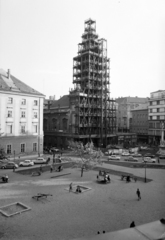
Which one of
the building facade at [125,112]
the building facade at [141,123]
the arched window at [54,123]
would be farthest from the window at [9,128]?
the building facade at [125,112]

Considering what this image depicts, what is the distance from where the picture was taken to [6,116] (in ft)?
151

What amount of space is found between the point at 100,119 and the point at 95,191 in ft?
154

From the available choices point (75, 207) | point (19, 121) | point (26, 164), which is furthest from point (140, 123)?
point (75, 207)

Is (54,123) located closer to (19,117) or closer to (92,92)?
(92,92)

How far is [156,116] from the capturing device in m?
77.9

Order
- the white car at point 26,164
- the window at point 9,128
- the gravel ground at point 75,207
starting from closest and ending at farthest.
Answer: the gravel ground at point 75,207
the white car at point 26,164
the window at point 9,128

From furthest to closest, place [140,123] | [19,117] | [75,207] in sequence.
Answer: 1. [140,123]
2. [19,117]
3. [75,207]

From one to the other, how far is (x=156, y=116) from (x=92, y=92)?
26089 mm

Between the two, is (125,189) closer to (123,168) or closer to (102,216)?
(102,216)

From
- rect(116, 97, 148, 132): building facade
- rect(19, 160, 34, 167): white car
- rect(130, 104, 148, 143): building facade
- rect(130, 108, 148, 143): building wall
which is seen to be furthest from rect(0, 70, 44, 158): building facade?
rect(116, 97, 148, 132): building facade

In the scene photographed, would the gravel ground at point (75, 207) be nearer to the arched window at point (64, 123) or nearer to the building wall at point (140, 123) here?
the arched window at point (64, 123)

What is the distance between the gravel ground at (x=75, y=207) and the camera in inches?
632

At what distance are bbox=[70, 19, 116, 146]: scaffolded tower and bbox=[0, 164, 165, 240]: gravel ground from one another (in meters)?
37.1

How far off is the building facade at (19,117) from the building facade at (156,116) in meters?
44.5
